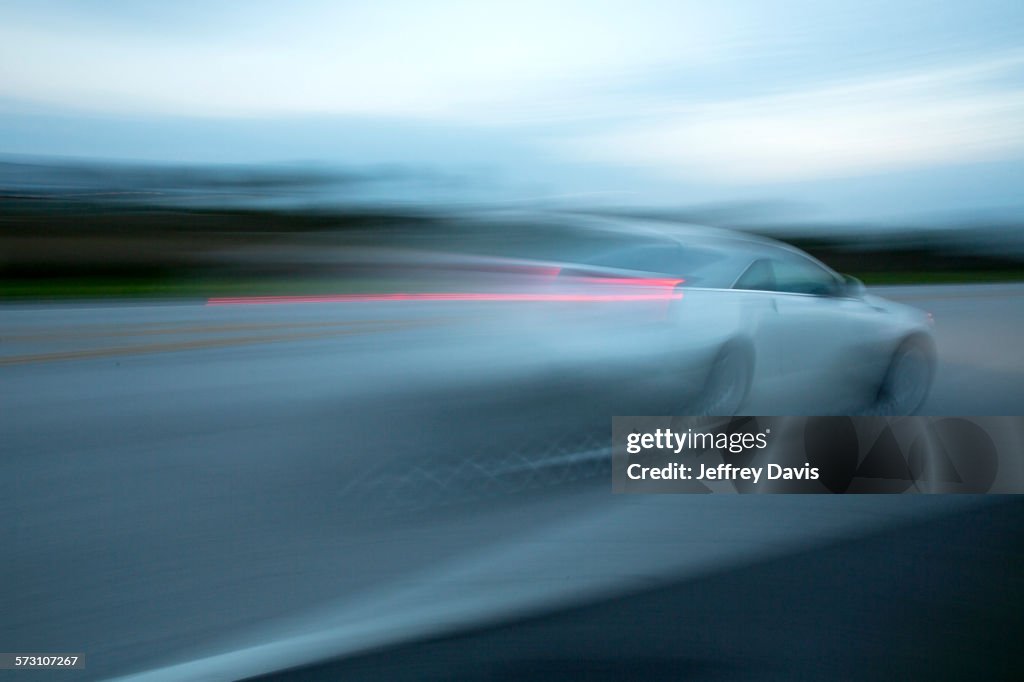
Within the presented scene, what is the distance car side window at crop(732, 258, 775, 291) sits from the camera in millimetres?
2912

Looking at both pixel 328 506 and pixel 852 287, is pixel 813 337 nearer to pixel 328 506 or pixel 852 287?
pixel 852 287

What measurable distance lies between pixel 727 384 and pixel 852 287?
1.59 feet

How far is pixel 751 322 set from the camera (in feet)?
10.3

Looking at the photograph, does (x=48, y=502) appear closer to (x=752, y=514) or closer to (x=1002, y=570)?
(x=752, y=514)

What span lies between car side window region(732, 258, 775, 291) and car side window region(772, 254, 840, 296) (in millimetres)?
19

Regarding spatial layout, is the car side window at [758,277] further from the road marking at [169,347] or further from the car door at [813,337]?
the road marking at [169,347]

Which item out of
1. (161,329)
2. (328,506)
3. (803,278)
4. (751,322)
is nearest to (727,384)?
(751,322)

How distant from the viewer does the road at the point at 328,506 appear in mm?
2650

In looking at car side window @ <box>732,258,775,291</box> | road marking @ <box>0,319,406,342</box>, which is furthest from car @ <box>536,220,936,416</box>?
road marking @ <box>0,319,406,342</box>

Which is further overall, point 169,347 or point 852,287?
point 169,347

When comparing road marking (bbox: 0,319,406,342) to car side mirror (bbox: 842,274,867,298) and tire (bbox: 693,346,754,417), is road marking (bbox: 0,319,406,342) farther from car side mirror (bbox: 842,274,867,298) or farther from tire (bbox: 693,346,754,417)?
car side mirror (bbox: 842,274,867,298)

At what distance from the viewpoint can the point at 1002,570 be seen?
3.08 metres

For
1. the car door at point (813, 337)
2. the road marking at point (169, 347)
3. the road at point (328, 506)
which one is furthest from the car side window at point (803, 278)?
the road marking at point (169, 347)

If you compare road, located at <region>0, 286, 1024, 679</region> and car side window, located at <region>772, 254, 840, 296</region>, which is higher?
car side window, located at <region>772, 254, 840, 296</region>
